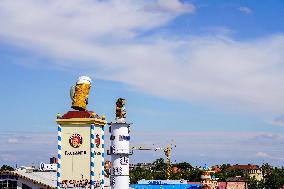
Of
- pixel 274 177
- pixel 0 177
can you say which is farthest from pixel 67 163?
pixel 274 177

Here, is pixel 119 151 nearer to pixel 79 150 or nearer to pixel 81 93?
pixel 81 93

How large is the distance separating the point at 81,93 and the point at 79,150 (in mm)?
6384

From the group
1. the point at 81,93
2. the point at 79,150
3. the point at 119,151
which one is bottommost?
the point at 79,150

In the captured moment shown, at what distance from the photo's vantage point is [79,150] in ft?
175

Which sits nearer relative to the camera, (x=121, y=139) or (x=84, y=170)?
(x=84, y=170)

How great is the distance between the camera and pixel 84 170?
52938 mm

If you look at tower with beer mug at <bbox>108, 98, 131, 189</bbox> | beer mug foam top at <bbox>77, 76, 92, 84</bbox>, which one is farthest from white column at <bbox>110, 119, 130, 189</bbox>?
beer mug foam top at <bbox>77, 76, 92, 84</bbox>

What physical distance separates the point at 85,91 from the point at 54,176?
2862cm

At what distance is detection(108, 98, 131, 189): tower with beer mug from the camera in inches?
3337

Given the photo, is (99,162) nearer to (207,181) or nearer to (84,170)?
(84,170)

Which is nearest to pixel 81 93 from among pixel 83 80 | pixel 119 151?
pixel 83 80

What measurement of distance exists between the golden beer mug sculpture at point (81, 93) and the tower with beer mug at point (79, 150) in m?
0.85

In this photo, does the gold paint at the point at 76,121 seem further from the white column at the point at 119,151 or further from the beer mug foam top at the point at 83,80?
the white column at the point at 119,151

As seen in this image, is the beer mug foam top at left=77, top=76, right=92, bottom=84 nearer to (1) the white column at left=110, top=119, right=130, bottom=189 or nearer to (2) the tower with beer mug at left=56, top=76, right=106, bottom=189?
(2) the tower with beer mug at left=56, top=76, right=106, bottom=189
